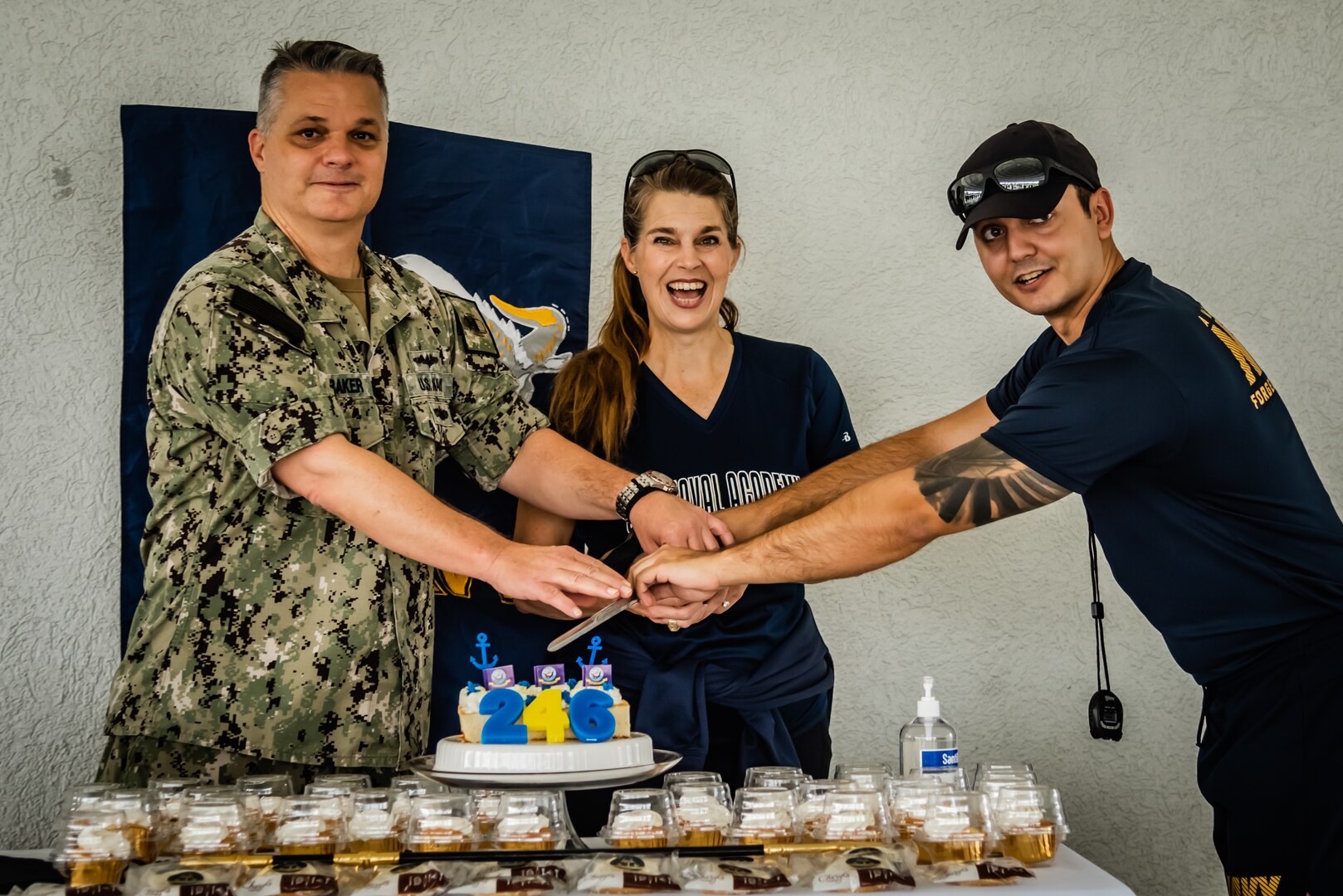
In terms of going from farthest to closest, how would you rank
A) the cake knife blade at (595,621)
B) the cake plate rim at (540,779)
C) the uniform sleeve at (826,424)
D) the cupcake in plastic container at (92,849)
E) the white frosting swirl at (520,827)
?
the uniform sleeve at (826,424)
the cake knife blade at (595,621)
the cake plate rim at (540,779)
the white frosting swirl at (520,827)
the cupcake in plastic container at (92,849)

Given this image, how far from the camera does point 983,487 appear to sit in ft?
6.36

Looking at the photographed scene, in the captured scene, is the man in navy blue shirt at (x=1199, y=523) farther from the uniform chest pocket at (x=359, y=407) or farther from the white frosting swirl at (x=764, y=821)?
the uniform chest pocket at (x=359, y=407)

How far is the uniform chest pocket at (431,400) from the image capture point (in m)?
2.34

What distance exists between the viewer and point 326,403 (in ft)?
6.70

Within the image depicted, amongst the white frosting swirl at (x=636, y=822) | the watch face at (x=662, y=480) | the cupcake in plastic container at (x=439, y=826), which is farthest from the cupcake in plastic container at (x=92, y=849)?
the watch face at (x=662, y=480)

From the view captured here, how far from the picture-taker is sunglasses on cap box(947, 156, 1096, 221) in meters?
2.22

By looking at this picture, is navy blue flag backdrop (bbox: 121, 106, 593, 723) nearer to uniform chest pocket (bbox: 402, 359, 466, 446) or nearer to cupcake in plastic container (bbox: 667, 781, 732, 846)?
uniform chest pocket (bbox: 402, 359, 466, 446)

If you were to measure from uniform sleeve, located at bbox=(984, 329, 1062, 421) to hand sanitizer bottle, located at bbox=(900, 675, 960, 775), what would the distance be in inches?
26.5

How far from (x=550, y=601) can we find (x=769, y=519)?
57 centimetres

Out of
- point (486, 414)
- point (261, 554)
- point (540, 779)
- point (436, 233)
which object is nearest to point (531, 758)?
point (540, 779)

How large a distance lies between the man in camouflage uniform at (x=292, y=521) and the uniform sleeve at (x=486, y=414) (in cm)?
18

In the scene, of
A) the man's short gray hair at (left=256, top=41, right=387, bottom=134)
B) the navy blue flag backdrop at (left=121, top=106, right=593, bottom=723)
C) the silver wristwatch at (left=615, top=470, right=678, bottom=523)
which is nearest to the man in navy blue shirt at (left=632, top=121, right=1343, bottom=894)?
the silver wristwatch at (left=615, top=470, right=678, bottom=523)

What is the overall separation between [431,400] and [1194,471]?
1.43m

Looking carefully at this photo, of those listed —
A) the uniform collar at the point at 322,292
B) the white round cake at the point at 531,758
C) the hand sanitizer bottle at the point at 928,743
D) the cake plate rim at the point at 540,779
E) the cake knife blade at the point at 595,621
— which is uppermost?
the uniform collar at the point at 322,292
